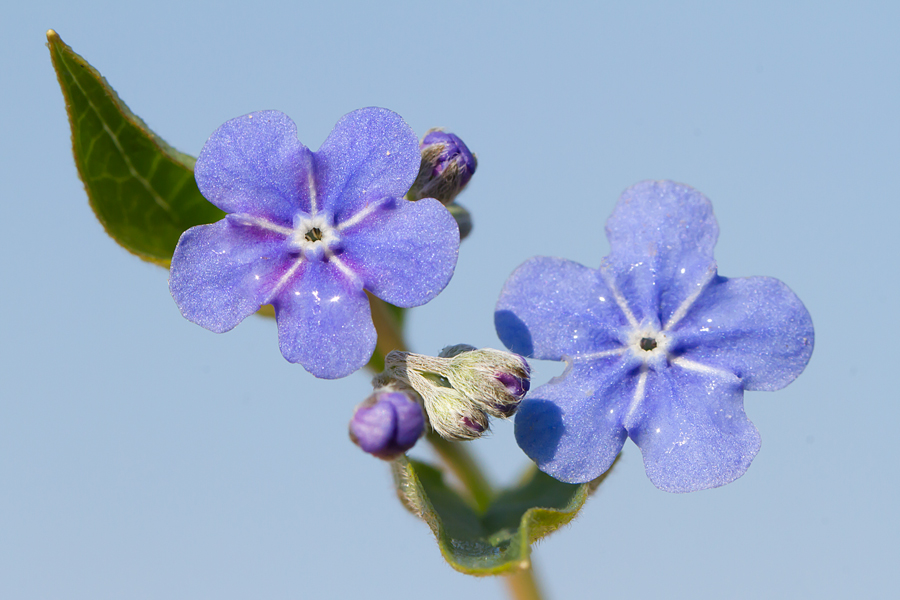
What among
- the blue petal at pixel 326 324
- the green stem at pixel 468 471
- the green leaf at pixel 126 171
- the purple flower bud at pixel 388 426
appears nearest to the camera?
the purple flower bud at pixel 388 426

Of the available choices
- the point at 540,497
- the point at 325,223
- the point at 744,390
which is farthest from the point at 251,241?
the point at 744,390

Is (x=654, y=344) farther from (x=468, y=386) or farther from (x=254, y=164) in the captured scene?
(x=254, y=164)

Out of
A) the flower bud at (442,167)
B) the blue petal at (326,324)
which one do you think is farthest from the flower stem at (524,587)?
the flower bud at (442,167)

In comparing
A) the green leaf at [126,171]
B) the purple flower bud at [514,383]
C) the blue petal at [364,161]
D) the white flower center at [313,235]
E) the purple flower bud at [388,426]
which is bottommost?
the purple flower bud at [388,426]

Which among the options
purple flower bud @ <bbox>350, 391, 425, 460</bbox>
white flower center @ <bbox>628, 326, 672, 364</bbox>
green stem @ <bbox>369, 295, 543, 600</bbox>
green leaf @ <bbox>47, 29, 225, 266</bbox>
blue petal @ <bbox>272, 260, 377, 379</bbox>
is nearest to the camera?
purple flower bud @ <bbox>350, 391, 425, 460</bbox>

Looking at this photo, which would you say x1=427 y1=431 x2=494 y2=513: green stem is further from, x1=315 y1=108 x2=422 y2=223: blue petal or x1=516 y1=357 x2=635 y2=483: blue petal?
x1=315 y1=108 x2=422 y2=223: blue petal

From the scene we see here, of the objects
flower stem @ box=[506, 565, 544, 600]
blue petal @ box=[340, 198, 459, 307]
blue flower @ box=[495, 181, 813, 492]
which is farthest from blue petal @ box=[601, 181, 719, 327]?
flower stem @ box=[506, 565, 544, 600]

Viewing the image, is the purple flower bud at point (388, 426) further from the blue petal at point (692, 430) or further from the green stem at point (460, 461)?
the blue petal at point (692, 430)
